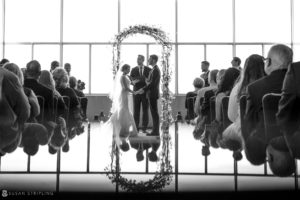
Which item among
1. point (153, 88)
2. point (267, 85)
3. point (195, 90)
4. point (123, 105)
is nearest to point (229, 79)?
point (267, 85)

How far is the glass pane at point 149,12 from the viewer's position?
43.2 ft

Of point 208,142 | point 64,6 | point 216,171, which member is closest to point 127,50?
point 64,6

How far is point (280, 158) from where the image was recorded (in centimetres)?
301

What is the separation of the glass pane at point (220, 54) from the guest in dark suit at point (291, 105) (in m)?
10.3

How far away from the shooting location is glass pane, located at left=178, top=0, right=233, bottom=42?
13336mm

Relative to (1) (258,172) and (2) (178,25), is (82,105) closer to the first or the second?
(1) (258,172)

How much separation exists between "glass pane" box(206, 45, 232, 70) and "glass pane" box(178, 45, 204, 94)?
204mm

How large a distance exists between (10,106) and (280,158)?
→ 1834 millimetres

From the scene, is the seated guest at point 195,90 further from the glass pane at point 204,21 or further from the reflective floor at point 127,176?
the glass pane at point 204,21

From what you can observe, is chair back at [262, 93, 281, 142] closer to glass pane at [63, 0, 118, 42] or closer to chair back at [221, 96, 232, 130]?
chair back at [221, 96, 232, 130]

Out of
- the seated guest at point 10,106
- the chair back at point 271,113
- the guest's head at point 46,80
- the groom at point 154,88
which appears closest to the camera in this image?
the chair back at point 271,113

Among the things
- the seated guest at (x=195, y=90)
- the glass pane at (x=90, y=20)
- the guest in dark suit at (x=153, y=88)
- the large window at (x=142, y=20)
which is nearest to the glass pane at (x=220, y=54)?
the large window at (x=142, y=20)

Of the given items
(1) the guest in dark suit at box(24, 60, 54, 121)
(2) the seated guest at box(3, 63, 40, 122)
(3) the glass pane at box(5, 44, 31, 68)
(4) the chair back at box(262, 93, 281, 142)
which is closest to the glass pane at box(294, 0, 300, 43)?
(3) the glass pane at box(5, 44, 31, 68)

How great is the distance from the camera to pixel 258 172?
9.04ft
